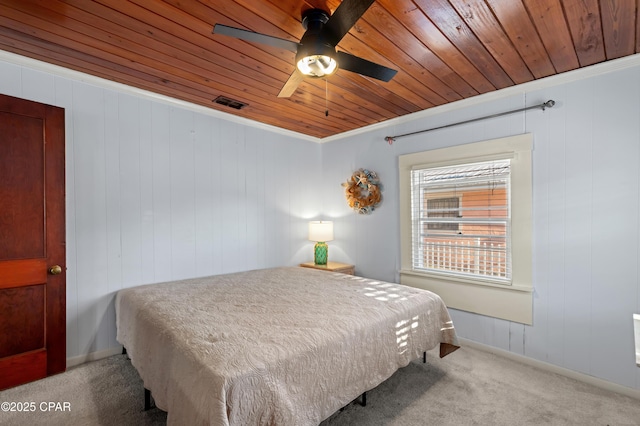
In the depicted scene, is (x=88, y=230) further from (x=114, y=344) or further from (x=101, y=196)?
(x=114, y=344)

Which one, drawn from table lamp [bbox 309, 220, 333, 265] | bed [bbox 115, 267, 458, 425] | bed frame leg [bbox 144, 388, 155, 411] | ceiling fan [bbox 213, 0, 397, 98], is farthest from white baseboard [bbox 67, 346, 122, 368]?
ceiling fan [bbox 213, 0, 397, 98]

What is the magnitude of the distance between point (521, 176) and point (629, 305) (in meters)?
1.22

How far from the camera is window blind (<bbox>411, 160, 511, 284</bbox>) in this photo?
2.88 metres

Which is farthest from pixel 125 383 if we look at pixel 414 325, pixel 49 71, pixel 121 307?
pixel 49 71

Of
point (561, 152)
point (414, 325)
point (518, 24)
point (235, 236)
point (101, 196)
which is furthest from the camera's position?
point (235, 236)

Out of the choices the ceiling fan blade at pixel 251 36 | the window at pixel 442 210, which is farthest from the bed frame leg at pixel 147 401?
the window at pixel 442 210

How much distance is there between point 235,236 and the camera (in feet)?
11.9

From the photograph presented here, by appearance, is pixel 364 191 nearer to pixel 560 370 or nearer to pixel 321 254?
pixel 321 254

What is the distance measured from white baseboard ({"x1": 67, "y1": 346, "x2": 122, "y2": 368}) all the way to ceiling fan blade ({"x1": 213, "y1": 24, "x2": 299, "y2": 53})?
2.79 m

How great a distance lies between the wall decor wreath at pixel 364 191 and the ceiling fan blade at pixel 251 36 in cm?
233

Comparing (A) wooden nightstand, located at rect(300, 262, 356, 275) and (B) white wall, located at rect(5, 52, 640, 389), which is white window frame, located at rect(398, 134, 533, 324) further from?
(A) wooden nightstand, located at rect(300, 262, 356, 275)

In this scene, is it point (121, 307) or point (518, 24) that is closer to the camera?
point (518, 24)

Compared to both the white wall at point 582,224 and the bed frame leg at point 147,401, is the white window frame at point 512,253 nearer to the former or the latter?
the white wall at point 582,224

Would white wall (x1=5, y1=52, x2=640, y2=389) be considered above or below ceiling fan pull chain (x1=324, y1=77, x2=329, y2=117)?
below
